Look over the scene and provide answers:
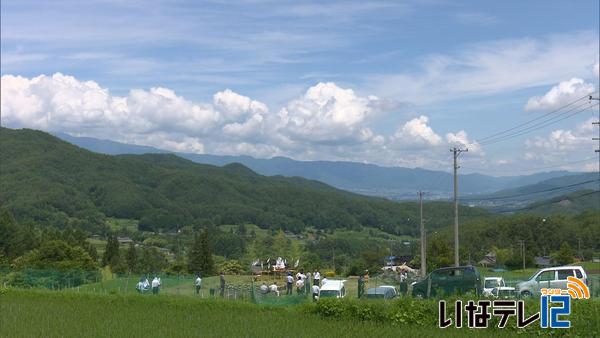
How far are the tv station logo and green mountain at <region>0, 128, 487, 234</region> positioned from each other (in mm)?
112633

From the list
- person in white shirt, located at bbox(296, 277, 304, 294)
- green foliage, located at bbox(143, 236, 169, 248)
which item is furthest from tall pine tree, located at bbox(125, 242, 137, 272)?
green foliage, located at bbox(143, 236, 169, 248)

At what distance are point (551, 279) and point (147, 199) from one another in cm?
14044

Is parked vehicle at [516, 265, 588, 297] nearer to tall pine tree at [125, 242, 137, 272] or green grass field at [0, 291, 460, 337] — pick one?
green grass field at [0, 291, 460, 337]

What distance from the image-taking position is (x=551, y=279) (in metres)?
20.7

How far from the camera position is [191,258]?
2264 inches

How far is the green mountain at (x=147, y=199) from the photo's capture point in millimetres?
132500

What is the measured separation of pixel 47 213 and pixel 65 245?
76.9m

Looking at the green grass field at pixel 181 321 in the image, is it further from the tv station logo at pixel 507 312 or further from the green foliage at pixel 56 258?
the green foliage at pixel 56 258

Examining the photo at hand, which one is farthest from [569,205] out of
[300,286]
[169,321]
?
[169,321]

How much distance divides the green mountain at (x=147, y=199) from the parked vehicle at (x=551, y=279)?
10513 centimetres

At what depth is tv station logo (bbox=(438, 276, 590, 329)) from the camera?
1296cm

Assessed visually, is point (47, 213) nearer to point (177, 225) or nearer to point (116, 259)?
point (177, 225)

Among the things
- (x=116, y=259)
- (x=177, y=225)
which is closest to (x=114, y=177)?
(x=177, y=225)

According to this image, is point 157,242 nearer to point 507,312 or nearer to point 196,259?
point 196,259
